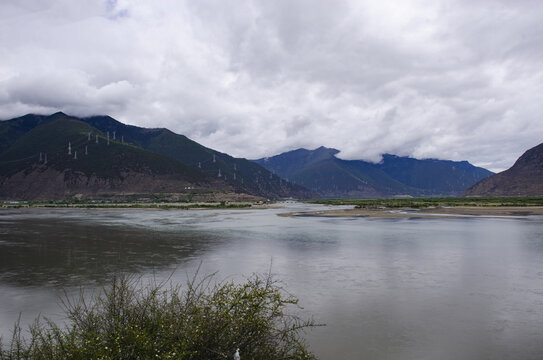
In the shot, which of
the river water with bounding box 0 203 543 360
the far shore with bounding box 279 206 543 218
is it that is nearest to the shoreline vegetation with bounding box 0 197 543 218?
the far shore with bounding box 279 206 543 218

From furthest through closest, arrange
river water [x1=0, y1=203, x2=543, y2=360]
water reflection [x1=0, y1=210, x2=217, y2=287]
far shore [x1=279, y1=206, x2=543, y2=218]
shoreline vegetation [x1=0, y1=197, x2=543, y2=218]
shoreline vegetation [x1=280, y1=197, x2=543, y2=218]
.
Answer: shoreline vegetation [x1=0, y1=197, x2=543, y2=218] < shoreline vegetation [x1=280, y1=197, x2=543, y2=218] < far shore [x1=279, y1=206, x2=543, y2=218] < water reflection [x1=0, y1=210, x2=217, y2=287] < river water [x1=0, y1=203, x2=543, y2=360]

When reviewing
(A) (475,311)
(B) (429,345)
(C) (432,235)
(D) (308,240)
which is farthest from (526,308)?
(C) (432,235)

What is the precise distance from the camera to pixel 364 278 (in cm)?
2067

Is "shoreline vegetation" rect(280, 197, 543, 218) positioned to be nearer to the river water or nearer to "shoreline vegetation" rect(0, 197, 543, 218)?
"shoreline vegetation" rect(0, 197, 543, 218)

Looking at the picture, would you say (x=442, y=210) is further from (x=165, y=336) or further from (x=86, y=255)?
(x=165, y=336)

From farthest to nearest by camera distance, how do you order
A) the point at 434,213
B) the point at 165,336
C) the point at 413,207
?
the point at 413,207 → the point at 434,213 → the point at 165,336

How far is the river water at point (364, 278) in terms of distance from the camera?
39.4 feet

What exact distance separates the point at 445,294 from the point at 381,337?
6.99 m

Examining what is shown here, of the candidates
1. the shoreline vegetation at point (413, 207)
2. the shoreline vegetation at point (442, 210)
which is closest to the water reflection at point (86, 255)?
the shoreline vegetation at point (413, 207)

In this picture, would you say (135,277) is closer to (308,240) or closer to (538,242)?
(308,240)

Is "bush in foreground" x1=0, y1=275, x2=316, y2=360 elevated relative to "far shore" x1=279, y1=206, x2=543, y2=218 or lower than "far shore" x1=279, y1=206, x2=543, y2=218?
elevated

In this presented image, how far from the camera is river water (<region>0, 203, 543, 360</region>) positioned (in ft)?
39.4

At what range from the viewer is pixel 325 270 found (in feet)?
74.9

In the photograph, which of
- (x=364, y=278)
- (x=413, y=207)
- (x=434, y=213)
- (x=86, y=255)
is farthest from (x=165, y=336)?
(x=413, y=207)
